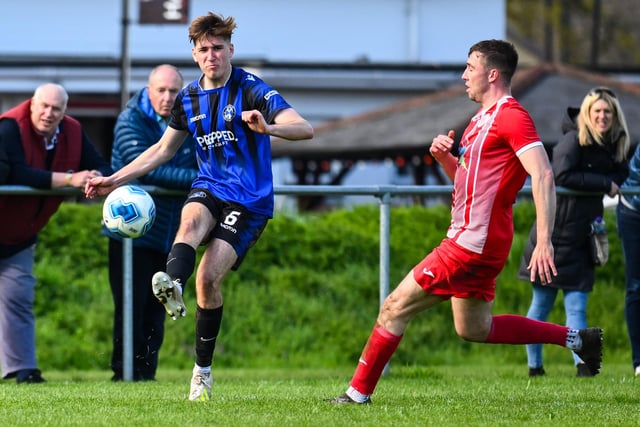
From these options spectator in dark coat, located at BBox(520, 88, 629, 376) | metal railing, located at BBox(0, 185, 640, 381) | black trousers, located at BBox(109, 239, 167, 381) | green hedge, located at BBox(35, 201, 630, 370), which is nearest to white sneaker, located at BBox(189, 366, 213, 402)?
metal railing, located at BBox(0, 185, 640, 381)

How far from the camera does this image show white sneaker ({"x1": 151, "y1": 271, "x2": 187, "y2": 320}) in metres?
7.65

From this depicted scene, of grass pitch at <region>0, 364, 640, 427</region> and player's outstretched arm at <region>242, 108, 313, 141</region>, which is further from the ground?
player's outstretched arm at <region>242, 108, 313, 141</region>

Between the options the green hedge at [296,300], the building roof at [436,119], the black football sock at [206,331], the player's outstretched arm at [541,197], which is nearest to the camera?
the player's outstretched arm at [541,197]

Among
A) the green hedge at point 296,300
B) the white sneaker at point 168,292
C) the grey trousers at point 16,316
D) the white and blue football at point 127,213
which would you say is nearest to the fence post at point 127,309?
the grey trousers at point 16,316

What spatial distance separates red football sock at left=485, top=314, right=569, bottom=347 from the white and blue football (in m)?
2.41

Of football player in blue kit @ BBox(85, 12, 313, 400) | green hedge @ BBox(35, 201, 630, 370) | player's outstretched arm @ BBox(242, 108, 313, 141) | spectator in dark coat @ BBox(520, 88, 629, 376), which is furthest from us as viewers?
green hedge @ BBox(35, 201, 630, 370)

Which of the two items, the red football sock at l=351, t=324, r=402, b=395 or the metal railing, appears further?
the metal railing

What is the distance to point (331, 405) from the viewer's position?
798 cm

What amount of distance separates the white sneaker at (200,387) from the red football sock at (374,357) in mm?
942

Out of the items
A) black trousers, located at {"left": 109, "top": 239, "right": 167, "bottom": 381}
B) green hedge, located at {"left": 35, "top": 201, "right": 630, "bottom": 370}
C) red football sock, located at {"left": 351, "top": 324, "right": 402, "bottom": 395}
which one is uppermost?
red football sock, located at {"left": 351, "top": 324, "right": 402, "bottom": 395}

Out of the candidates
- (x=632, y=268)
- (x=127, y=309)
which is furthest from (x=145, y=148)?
(x=632, y=268)

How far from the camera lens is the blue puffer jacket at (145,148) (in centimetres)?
1055

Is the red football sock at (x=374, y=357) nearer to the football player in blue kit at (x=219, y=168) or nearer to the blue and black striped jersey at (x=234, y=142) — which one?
the football player in blue kit at (x=219, y=168)

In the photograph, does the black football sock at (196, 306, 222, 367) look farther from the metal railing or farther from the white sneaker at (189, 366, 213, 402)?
the metal railing
